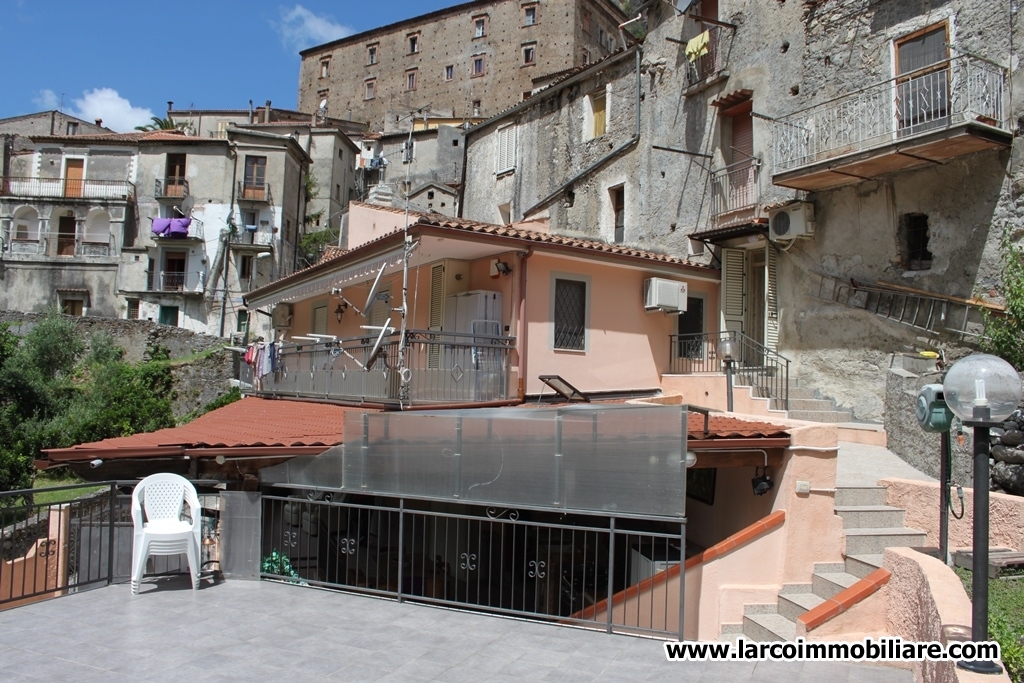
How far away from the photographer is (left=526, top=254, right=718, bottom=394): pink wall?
1308cm

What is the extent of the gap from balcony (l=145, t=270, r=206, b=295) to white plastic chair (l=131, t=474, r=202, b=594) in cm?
Result: 3600

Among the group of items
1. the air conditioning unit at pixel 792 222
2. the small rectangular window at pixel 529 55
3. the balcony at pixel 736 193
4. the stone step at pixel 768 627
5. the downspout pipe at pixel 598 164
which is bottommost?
the stone step at pixel 768 627

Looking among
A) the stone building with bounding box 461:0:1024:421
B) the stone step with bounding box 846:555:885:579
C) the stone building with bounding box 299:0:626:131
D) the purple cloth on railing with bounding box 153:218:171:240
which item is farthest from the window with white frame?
the stone building with bounding box 299:0:626:131

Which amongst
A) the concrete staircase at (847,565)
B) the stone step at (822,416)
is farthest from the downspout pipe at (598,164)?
the concrete staircase at (847,565)

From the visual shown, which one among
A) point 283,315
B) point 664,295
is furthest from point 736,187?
point 283,315

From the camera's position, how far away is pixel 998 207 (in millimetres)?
10977

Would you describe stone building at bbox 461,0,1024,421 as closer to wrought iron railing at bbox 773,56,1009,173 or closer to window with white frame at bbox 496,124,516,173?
wrought iron railing at bbox 773,56,1009,173

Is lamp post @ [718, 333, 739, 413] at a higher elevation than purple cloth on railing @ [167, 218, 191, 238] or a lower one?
lower

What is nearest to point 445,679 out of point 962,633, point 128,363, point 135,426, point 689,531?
point 962,633

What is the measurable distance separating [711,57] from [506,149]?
9852mm

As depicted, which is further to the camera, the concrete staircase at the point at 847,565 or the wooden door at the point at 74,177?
the wooden door at the point at 74,177

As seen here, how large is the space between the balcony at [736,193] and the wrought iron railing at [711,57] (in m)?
2.46

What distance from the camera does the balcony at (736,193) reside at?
609 inches

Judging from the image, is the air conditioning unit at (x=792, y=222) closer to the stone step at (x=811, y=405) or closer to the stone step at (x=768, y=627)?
the stone step at (x=811, y=405)
